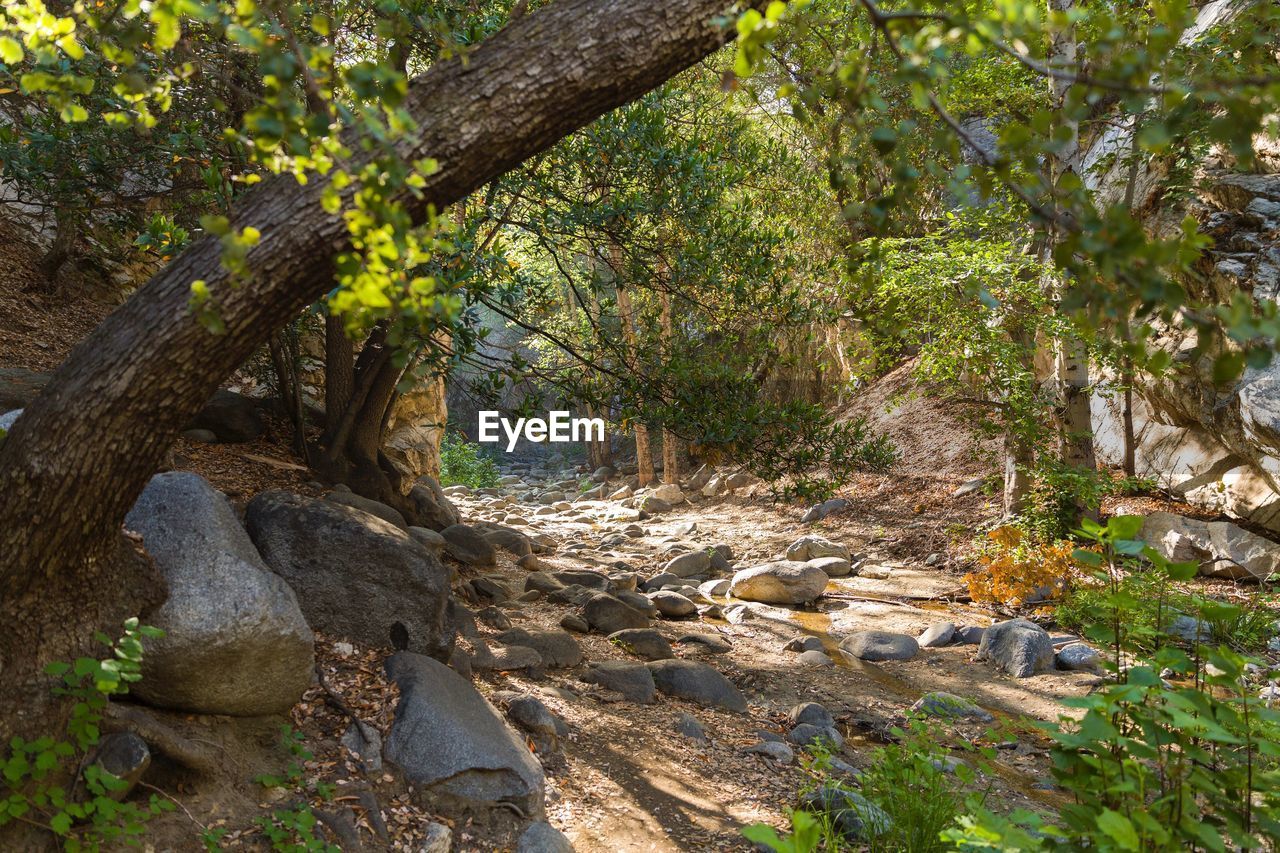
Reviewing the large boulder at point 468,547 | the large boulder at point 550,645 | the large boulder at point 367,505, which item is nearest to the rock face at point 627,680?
the large boulder at point 550,645

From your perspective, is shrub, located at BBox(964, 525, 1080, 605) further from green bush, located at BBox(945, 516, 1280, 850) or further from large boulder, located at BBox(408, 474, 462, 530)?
green bush, located at BBox(945, 516, 1280, 850)

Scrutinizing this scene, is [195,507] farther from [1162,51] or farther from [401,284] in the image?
[1162,51]

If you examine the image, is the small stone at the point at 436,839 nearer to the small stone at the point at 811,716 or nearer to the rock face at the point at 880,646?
the small stone at the point at 811,716

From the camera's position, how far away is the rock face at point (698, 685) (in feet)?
18.4

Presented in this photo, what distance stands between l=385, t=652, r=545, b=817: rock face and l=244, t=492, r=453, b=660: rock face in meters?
0.56

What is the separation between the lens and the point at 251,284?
7.67 ft

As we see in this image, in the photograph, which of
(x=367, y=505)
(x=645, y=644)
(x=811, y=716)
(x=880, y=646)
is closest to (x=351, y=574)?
(x=367, y=505)

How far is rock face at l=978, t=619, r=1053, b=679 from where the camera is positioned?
261 inches

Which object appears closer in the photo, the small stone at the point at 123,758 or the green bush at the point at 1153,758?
the green bush at the point at 1153,758

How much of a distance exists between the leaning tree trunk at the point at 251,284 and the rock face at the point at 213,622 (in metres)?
0.56

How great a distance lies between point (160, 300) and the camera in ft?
7.96

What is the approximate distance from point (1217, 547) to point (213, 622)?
8.62 meters

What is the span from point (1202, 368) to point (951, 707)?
536 cm

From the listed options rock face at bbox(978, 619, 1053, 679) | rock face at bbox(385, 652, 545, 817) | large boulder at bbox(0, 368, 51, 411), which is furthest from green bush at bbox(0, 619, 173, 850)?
rock face at bbox(978, 619, 1053, 679)
